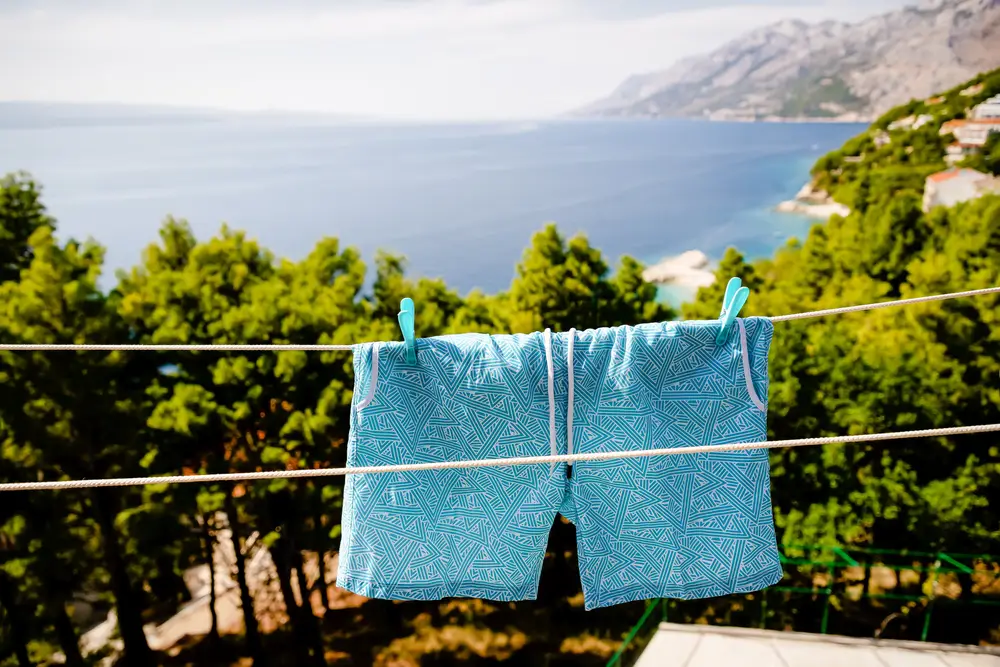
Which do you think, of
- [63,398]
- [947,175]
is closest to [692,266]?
[947,175]

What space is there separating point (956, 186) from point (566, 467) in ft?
89.2

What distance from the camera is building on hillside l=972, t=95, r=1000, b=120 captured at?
32.4 metres

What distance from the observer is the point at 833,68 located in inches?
4129

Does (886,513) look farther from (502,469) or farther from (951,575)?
(502,469)

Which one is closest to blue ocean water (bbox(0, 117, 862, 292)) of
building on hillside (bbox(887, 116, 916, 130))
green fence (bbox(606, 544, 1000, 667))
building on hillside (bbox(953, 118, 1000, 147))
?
building on hillside (bbox(887, 116, 916, 130))

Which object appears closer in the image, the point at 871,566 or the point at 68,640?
the point at 68,640

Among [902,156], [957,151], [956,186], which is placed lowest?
[956,186]

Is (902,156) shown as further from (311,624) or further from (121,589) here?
(121,589)

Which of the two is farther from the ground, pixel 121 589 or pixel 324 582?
pixel 121 589

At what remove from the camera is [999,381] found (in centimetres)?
940

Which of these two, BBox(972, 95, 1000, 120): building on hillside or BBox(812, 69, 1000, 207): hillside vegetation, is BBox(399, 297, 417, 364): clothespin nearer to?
BBox(812, 69, 1000, 207): hillside vegetation

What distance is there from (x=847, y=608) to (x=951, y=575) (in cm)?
169

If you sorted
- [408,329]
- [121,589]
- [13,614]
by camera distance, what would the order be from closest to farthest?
[408,329]
[13,614]
[121,589]

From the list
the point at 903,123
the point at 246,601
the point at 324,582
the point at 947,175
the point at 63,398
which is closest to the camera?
the point at 63,398
